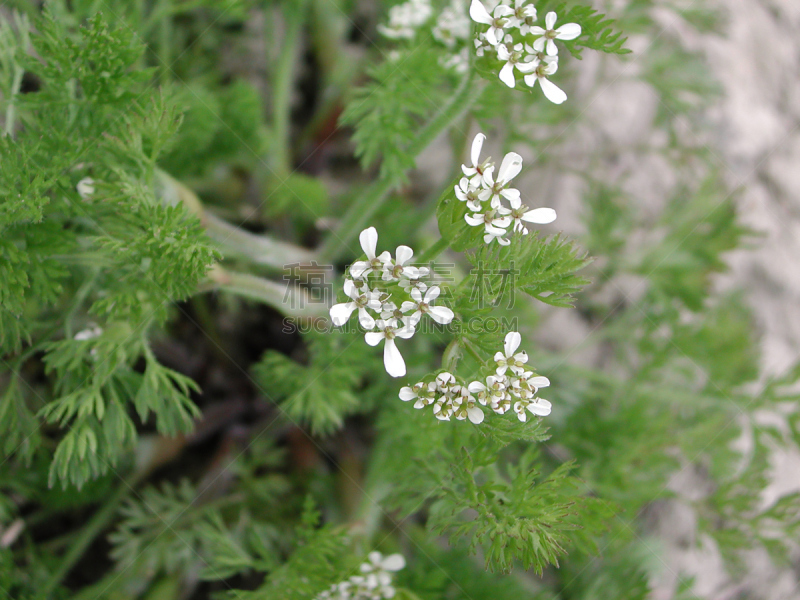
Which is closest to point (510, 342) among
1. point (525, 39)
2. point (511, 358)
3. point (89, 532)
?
point (511, 358)

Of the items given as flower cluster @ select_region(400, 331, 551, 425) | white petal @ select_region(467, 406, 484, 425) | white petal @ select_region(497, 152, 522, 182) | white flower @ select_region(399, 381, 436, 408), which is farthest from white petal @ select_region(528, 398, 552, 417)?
white petal @ select_region(497, 152, 522, 182)

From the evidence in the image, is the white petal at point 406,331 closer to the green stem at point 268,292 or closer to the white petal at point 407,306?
the white petal at point 407,306

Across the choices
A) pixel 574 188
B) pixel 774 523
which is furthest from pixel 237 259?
pixel 774 523

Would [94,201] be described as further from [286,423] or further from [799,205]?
[799,205]

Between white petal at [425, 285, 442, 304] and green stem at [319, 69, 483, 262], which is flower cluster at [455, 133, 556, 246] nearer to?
white petal at [425, 285, 442, 304]

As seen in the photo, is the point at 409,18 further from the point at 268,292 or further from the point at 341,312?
the point at 341,312

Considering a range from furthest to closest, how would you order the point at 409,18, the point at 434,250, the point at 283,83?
1. the point at 283,83
2. the point at 409,18
3. the point at 434,250
